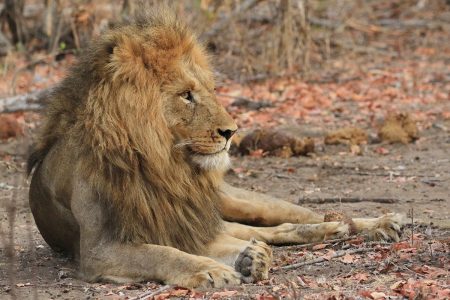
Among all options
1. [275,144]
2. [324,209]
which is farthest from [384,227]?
[275,144]

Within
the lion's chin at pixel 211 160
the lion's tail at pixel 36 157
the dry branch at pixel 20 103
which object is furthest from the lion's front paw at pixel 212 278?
the dry branch at pixel 20 103

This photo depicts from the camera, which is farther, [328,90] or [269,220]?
[328,90]

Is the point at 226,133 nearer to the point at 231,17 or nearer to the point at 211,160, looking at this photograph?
the point at 211,160

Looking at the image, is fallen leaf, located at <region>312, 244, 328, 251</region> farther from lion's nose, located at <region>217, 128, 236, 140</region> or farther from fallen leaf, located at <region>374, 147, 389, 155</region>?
fallen leaf, located at <region>374, 147, 389, 155</region>

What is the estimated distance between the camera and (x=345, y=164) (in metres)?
7.64

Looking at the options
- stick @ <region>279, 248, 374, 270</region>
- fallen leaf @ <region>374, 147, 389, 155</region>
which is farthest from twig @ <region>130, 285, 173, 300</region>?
fallen leaf @ <region>374, 147, 389, 155</region>

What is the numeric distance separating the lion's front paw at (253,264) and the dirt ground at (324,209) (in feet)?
0.18

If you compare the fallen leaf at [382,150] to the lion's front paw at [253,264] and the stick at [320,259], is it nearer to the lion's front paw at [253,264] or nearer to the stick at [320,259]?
the stick at [320,259]

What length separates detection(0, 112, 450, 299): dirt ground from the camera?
4.14 m

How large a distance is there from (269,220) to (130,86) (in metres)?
1.49

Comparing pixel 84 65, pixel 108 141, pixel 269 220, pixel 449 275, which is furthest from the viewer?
pixel 269 220

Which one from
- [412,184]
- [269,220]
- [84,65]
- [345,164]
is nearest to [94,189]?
[84,65]

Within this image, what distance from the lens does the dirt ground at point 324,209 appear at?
13.6 ft

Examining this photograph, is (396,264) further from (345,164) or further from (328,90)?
(328,90)
